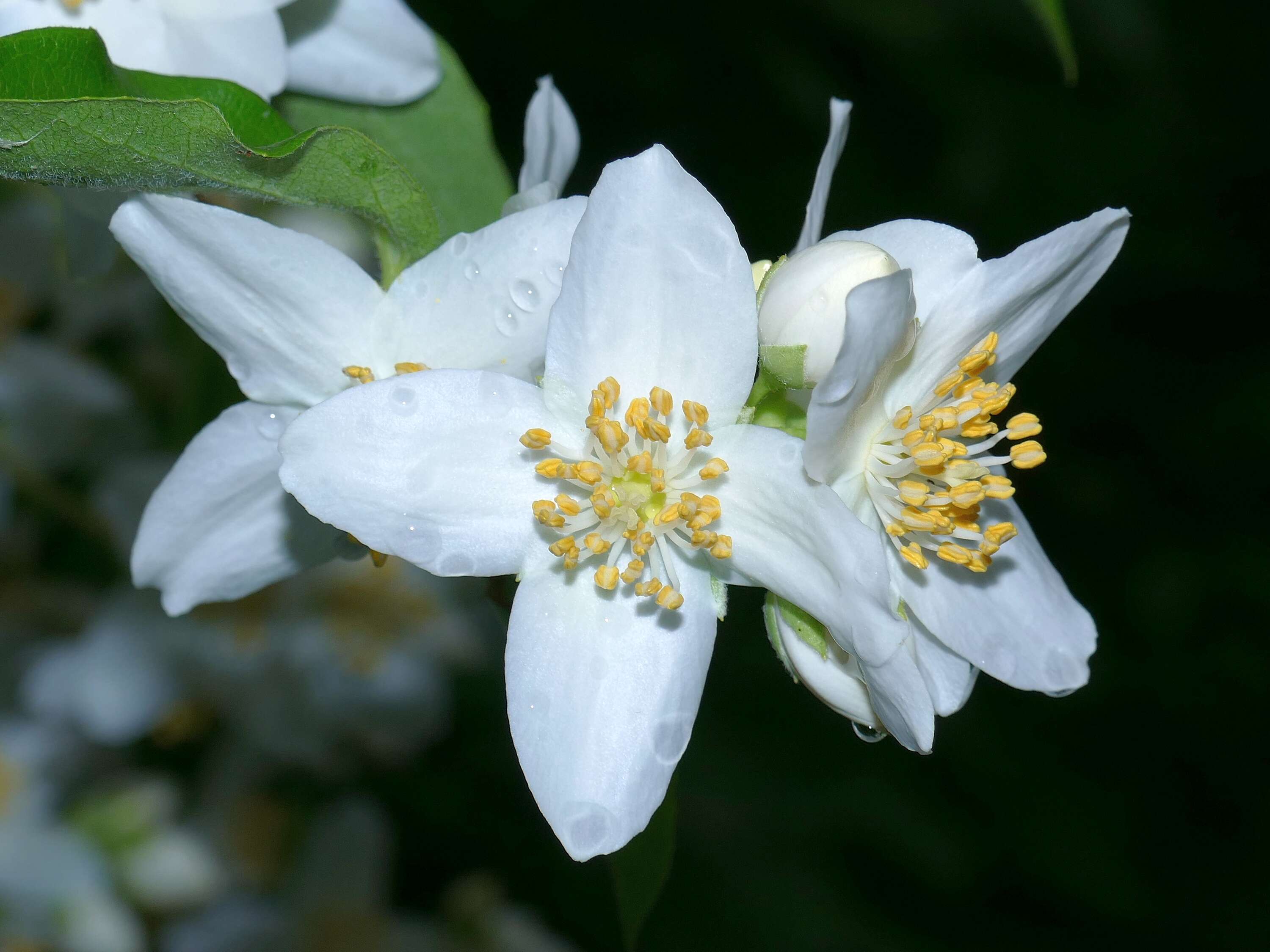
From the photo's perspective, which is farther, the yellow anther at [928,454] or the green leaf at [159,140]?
the yellow anther at [928,454]

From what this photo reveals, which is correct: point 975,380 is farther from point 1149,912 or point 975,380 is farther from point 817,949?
point 1149,912

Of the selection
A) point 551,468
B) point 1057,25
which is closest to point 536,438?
point 551,468

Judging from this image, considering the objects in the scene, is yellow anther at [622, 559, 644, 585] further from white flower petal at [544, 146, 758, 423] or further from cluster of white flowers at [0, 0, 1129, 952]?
white flower petal at [544, 146, 758, 423]

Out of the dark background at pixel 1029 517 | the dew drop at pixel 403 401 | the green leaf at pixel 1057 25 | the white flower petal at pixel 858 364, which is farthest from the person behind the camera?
the dark background at pixel 1029 517

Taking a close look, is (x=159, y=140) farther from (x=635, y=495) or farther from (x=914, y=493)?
(x=914, y=493)

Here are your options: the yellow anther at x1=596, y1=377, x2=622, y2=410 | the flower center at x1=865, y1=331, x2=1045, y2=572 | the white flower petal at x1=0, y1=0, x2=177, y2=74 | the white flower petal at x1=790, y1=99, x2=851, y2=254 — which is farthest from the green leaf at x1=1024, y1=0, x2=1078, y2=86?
the white flower petal at x1=0, y1=0, x2=177, y2=74

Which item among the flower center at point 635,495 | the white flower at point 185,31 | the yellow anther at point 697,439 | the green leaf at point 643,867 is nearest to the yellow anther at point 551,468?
the flower center at point 635,495

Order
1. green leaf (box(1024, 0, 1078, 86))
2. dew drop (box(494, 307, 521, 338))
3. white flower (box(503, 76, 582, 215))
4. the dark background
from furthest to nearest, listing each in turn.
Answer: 1. the dark background
2. green leaf (box(1024, 0, 1078, 86))
3. white flower (box(503, 76, 582, 215))
4. dew drop (box(494, 307, 521, 338))

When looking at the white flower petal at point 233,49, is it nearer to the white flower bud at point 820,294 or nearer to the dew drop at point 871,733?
the white flower bud at point 820,294
